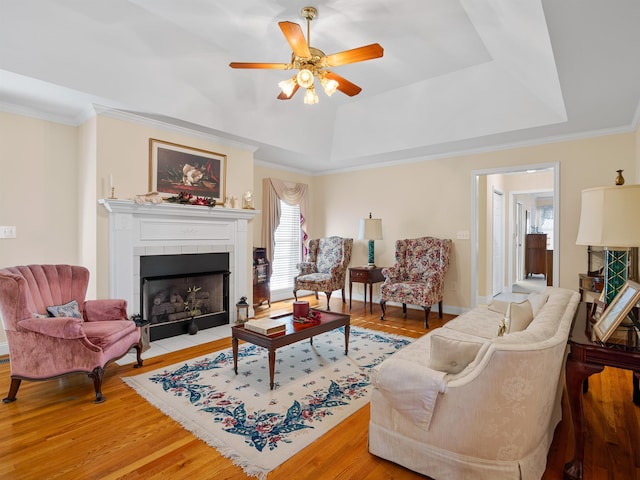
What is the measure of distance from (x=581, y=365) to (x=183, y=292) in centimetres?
399

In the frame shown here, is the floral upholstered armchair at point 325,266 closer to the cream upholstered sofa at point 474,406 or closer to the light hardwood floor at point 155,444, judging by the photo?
the light hardwood floor at point 155,444

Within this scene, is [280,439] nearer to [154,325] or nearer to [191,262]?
[154,325]

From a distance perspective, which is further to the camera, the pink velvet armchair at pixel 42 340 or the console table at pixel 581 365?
the pink velvet armchair at pixel 42 340

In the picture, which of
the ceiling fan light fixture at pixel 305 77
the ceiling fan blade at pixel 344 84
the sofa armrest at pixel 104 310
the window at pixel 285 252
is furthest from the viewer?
the window at pixel 285 252

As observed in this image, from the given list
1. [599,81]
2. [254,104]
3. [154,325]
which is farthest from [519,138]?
[154,325]

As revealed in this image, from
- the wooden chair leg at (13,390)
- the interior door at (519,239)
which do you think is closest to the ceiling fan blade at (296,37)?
the wooden chair leg at (13,390)

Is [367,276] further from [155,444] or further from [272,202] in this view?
[155,444]

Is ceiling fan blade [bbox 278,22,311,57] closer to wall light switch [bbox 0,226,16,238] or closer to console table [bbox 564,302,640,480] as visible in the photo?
console table [bbox 564,302,640,480]

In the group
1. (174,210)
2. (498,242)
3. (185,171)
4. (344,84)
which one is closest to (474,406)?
(344,84)

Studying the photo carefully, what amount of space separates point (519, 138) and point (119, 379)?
5.35 meters

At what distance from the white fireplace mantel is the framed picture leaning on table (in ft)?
12.8

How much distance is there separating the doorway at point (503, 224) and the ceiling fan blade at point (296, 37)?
3.48 m

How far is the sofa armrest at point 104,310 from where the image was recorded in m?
3.10

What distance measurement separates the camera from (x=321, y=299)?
6.49 m
